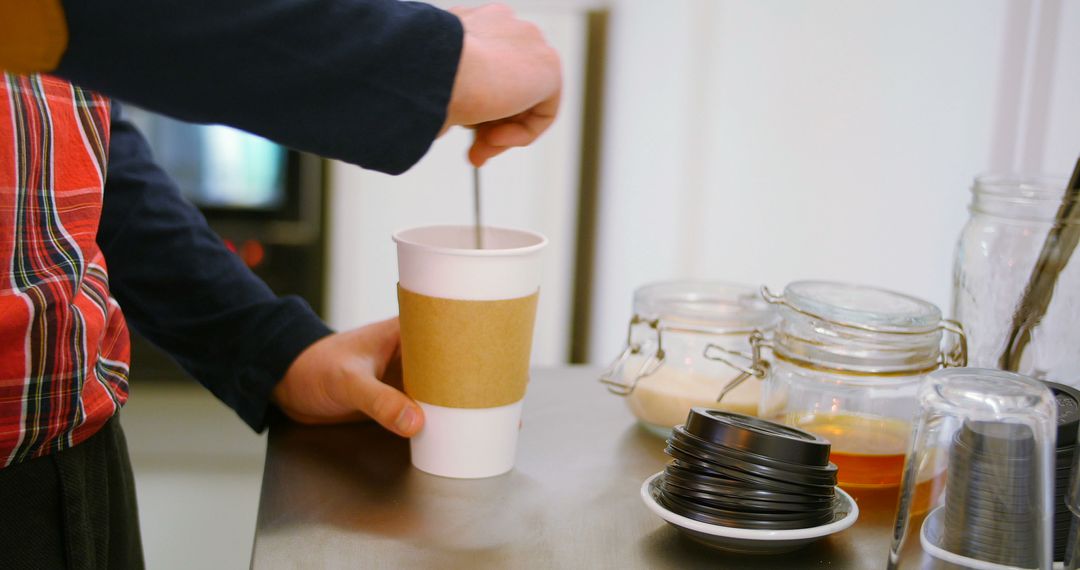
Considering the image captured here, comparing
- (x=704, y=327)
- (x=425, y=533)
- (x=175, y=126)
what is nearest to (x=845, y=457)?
(x=704, y=327)

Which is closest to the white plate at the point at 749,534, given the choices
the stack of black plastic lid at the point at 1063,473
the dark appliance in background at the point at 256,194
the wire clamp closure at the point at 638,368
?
the stack of black plastic lid at the point at 1063,473

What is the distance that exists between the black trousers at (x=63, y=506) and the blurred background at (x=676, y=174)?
88cm

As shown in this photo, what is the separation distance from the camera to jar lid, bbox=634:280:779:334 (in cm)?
86

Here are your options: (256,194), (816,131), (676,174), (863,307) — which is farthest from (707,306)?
(256,194)

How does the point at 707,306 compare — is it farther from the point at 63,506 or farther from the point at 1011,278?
the point at 63,506

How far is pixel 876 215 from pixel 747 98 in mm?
509

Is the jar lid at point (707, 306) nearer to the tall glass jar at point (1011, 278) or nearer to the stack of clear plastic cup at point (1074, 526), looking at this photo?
the tall glass jar at point (1011, 278)

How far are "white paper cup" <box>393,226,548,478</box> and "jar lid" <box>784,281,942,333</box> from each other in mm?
203

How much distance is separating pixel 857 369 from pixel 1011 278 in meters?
0.17

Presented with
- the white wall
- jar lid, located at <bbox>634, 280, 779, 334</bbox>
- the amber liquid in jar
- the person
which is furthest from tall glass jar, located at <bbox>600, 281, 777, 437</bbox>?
the white wall

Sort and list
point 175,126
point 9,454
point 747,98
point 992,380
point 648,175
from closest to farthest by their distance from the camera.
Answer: point 992,380 < point 9,454 < point 747,98 < point 648,175 < point 175,126

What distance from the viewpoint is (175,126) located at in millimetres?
2422

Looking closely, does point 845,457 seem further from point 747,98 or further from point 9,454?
point 747,98

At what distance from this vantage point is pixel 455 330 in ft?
2.29
